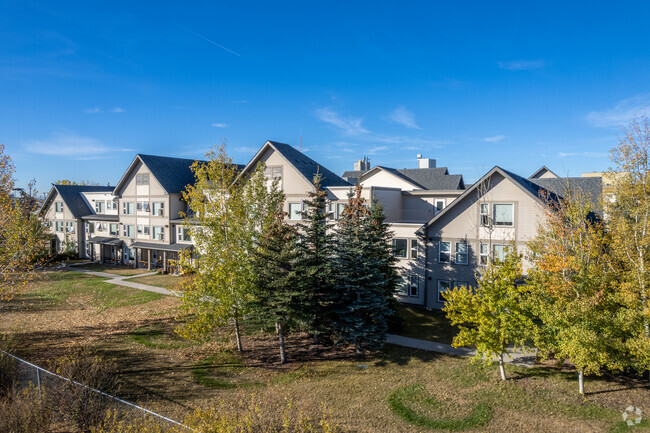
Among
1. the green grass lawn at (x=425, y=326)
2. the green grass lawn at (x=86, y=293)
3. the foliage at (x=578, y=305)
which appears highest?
the foliage at (x=578, y=305)

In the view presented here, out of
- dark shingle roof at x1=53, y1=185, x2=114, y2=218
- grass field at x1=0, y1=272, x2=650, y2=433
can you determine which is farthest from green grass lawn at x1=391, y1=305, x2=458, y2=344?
dark shingle roof at x1=53, y1=185, x2=114, y2=218

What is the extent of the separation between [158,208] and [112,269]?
9.22 metres

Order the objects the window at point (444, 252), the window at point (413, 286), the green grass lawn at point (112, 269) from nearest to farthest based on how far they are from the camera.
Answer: the window at point (444, 252), the window at point (413, 286), the green grass lawn at point (112, 269)

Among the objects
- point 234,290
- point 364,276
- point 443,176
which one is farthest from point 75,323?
point 443,176

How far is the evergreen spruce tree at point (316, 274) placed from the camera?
19375 millimetres

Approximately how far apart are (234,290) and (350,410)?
26.5 ft

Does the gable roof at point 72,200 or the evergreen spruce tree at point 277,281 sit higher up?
the gable roof at point 72,200

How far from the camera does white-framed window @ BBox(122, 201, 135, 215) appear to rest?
4703cm

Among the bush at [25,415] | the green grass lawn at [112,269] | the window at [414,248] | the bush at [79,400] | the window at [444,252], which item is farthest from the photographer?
the green grass lawn at [112,269]

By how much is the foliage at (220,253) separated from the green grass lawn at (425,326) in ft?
33.7

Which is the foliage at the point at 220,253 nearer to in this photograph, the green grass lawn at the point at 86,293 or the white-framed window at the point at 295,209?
the white-framed window at the point at 295,209

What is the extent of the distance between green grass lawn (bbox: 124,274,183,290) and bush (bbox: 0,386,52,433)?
22.6 metres

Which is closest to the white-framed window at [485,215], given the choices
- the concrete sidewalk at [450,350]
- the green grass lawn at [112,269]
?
the concrete sidewalk at [450,350]

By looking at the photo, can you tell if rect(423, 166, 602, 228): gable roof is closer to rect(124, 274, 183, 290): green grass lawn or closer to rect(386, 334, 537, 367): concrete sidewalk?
A: rect(386, 334, 537, 367): concrete sidewalk
